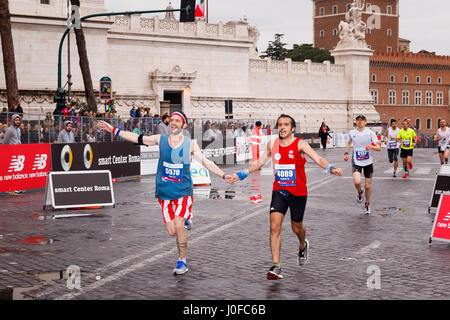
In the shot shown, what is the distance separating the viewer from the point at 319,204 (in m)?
17.0

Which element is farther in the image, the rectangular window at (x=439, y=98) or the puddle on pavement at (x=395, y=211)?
the rectangular window at (x=439, y=98)

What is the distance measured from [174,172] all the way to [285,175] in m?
1.29

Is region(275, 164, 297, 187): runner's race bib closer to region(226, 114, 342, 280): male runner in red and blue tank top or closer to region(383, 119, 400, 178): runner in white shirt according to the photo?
region(226, 114, 342, 280): male runner in red and blue tank top

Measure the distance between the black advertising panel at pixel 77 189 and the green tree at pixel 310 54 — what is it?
97.8 meters

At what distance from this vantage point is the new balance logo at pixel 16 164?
790 inches

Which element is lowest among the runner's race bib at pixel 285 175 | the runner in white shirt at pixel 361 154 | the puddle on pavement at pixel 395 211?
the puddle on pavement at pixel 395 211

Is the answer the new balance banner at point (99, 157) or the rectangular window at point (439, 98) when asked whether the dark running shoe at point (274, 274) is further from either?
the rectangular window at point (439, 98)

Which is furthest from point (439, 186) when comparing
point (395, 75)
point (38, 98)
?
point (395, 75)

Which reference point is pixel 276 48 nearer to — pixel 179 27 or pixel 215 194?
pixel 179 27

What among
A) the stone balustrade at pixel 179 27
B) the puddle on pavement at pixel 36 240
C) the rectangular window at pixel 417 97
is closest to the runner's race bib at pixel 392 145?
the puddle on pavement at pixel 36 240

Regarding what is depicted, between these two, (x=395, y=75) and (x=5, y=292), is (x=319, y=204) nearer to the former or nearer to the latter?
(x=5, y=292)

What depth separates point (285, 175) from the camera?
353 inches

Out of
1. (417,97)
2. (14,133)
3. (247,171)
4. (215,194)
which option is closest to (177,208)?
(247,171)

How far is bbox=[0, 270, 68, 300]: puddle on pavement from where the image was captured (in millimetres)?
7531
